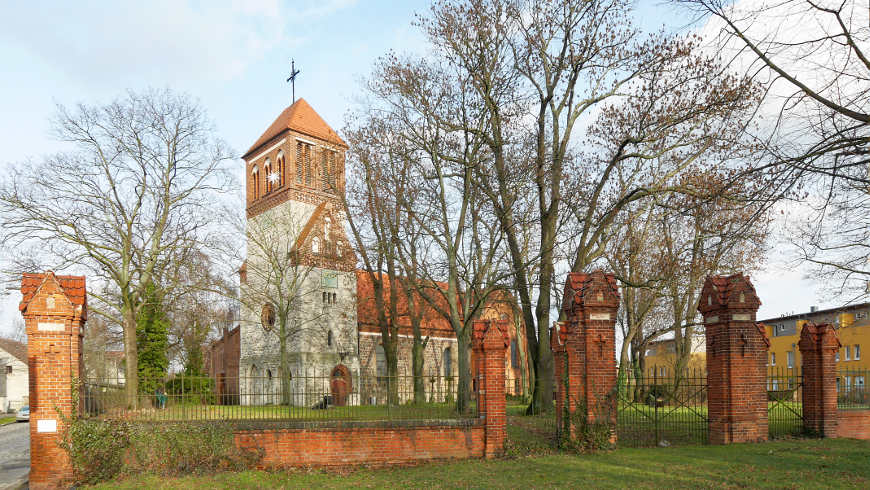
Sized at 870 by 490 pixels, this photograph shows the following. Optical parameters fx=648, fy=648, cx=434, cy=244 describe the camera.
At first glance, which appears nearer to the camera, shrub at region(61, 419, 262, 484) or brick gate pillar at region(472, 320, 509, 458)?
shrub at region(61, 419, 262, 484)

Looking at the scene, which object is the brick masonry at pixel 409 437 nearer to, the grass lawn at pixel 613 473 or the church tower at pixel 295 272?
the grass lawn at pixel 613 473

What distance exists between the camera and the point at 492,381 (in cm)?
1262

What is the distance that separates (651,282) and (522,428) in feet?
23.2

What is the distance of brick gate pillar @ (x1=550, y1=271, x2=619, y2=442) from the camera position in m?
12.9

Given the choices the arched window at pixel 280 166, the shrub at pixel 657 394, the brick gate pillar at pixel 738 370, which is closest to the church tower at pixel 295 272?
the arched window at pixel 280 166

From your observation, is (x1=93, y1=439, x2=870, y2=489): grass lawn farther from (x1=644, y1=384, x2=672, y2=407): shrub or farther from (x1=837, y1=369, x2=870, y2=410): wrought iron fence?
Answer: (x1=837, y1=369, x2=870, y2=410): wrought iron fence

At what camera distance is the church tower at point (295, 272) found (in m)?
35.4

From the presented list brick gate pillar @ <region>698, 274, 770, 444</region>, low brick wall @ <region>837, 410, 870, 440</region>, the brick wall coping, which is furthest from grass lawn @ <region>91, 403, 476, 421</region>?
low brick wall @ <region>837, 410, 870, 440</region>

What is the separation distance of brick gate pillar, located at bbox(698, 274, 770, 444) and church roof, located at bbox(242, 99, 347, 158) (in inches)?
1211

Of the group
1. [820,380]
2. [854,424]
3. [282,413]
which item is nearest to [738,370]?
[820,380]

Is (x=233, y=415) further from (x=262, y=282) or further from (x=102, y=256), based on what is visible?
(x=262, y=282)

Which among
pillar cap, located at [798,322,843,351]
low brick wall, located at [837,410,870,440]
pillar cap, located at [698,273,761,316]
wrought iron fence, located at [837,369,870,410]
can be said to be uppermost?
pillar cap, located at [698,273,761,316]

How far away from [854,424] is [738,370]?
4.04 m

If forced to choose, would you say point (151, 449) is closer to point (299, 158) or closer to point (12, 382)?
point (299, 158)
